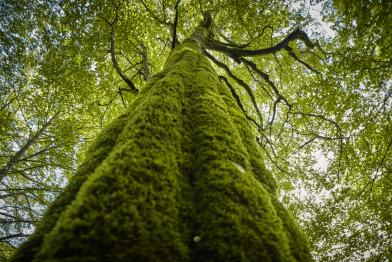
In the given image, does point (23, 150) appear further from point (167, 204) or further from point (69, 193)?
point (167, 204)

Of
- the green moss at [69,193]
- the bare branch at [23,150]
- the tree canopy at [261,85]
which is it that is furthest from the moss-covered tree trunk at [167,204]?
the bare branch at [23,150]

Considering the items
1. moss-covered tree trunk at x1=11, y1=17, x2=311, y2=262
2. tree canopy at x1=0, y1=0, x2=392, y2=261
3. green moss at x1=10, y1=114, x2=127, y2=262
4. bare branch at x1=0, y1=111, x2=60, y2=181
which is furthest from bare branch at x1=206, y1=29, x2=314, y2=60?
bare branch at x1=0, y1=111, x2=60, y2=181

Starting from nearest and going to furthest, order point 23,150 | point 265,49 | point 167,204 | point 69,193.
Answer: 1. point 167,204
2. point 69,193
3. point 265,49
4. point 23,150

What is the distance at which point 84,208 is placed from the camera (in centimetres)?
108

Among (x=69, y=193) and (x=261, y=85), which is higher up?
(x=261, y=85)

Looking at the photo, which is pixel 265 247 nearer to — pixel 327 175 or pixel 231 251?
pixel 231 251

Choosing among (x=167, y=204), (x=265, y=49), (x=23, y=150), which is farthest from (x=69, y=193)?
(x=23, y=150)

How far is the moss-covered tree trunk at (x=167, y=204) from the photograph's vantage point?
1.02 m

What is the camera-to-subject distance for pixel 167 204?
132 centimetres

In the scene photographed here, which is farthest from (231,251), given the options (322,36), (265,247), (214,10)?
(322,36)

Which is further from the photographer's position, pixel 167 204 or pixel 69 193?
pixel 69 193

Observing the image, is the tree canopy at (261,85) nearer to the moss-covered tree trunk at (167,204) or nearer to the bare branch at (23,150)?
the bare branch at (23,150)

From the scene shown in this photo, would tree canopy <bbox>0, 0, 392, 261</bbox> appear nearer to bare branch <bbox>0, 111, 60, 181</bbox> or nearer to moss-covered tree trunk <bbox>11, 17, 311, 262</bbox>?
bare branch <bbox>0, 111, 60, 181</bbox>

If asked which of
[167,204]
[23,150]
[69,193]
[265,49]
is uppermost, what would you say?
[23,150]
